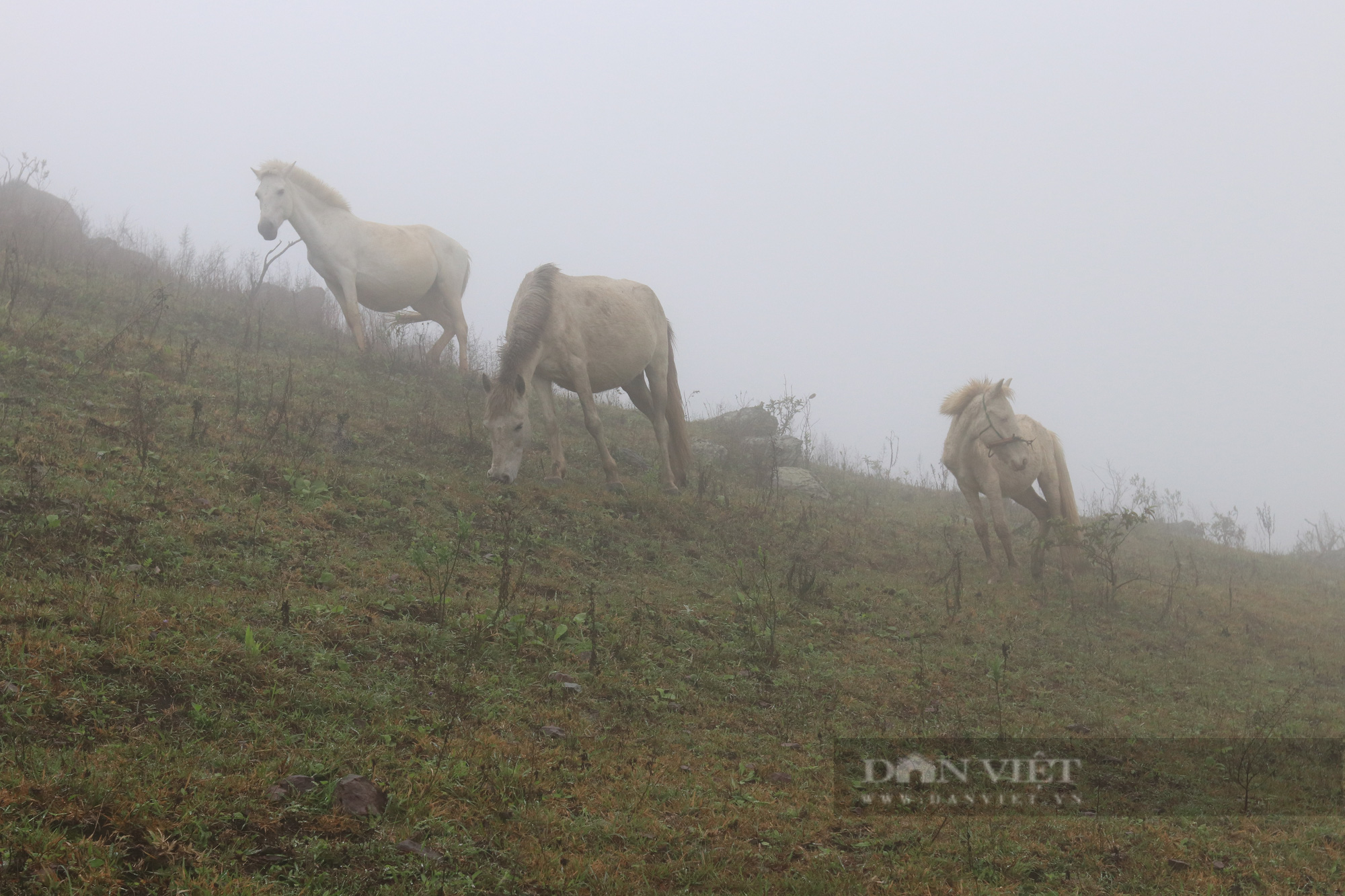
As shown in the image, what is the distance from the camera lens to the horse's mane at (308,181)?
40.1 feet

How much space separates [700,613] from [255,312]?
10.9m

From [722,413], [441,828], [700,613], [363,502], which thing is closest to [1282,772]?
[700,613]

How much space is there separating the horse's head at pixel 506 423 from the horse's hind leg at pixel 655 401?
8.19ft

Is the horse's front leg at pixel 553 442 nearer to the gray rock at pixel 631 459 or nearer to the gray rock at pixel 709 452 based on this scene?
the gray rock at pixel 631 459

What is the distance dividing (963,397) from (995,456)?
96cm

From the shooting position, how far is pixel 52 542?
4.66 m

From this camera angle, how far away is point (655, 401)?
1159 centimetres

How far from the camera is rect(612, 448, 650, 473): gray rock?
38.7 feet

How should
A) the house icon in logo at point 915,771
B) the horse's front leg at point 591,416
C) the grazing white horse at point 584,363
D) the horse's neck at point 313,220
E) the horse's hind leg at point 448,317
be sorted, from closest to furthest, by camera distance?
the house icon in logo at point 915,771
the grazing white horse at point 584,363
the horse's front leg at point 591,416
the horse's neck at point 313,220
the horse's hind leg at point 448,317

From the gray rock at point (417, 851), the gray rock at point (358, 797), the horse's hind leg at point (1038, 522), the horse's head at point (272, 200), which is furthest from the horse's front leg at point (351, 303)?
the gray rock at point (417, 851)

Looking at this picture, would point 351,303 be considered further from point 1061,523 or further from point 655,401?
point 1061,523

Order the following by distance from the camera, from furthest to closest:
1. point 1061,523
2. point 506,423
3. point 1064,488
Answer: point 1064,488
point 1061,523
point 506,423

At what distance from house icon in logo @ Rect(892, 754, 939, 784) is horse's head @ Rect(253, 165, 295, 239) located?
11.4 meters

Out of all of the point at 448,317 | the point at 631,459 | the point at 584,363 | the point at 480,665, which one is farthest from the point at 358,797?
the point at 448,317
